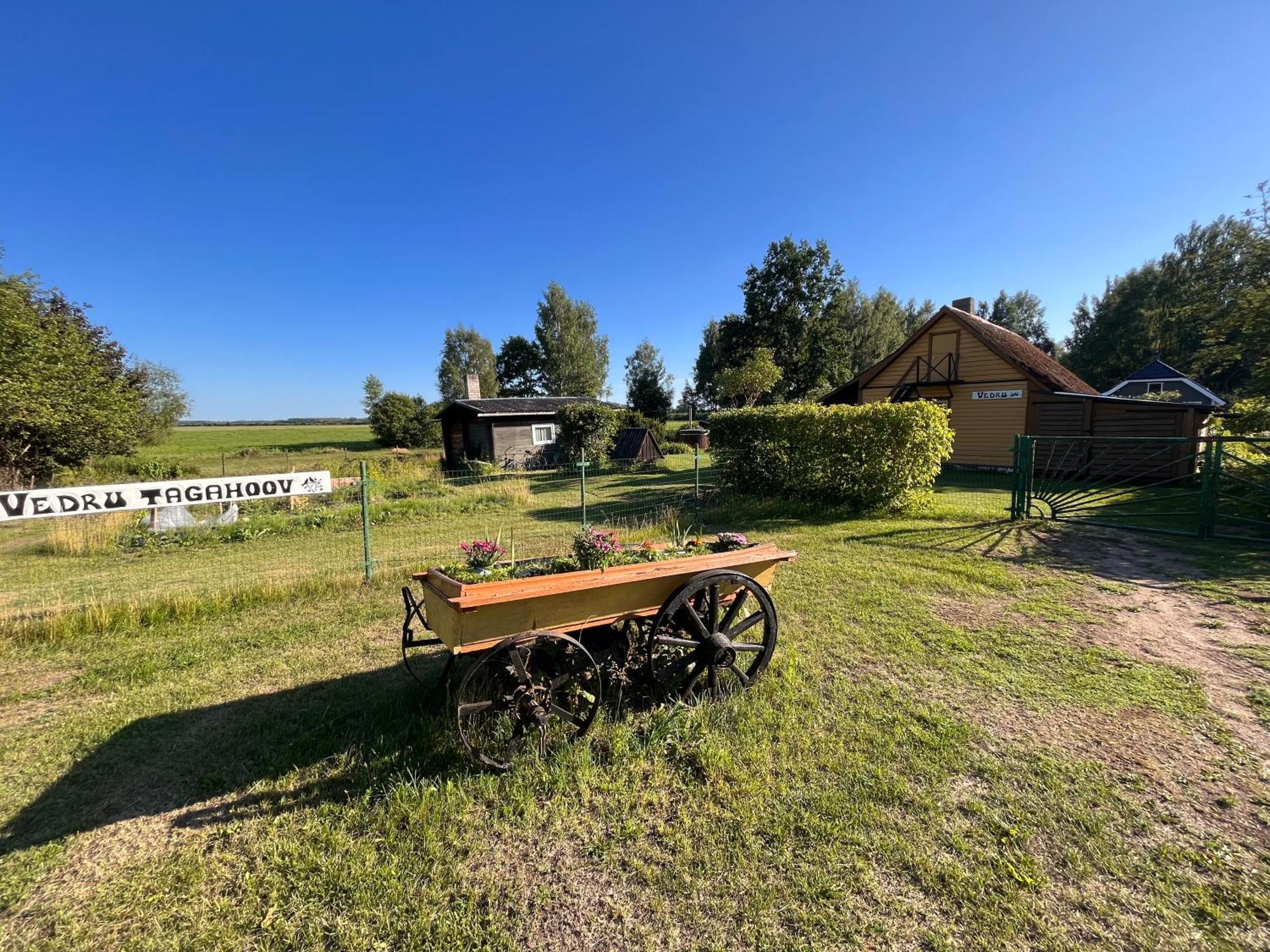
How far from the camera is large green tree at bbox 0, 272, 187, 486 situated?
12422mm

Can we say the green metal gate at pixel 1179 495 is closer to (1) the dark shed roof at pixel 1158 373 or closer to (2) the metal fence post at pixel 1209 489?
(2) the metal fence post at pixel 1209 489

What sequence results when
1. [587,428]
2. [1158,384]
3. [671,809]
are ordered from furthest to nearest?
[587,428] → [1158,384] → [671,809]

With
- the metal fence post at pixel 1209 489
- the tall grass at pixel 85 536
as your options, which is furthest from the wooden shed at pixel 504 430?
the metal fence post at pixel 1209 489

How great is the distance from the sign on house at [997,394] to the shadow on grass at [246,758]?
747 inches

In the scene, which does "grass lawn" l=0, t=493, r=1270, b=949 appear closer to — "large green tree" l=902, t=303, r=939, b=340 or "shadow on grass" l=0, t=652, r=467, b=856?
"shadow on grass" l=0, t=652, r=467, b=856

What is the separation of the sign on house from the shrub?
1395 centimetres

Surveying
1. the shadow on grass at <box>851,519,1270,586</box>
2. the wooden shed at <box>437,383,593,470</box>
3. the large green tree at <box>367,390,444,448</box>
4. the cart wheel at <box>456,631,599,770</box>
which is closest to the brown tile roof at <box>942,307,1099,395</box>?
the shadow on grass at <box>851,519,1270,586</box>

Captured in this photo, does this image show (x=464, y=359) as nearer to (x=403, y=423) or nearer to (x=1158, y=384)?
(x=403, y=423)

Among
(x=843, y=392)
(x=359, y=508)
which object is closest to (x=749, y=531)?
(x=359, y=508)

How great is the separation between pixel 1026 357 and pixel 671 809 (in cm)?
2011

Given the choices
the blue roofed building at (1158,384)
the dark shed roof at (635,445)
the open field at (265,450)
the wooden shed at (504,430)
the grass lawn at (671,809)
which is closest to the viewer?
the grass lawn at (671,809)

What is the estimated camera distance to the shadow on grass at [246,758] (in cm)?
251

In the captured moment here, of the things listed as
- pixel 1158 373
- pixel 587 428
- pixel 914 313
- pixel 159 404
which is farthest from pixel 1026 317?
pixel 159 404

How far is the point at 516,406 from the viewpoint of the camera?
25266 mm
